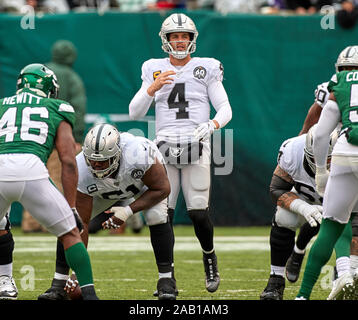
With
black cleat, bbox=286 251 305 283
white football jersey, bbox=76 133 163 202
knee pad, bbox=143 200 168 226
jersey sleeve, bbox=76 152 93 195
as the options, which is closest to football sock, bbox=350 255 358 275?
black cleat, bbox=286 251 305 283

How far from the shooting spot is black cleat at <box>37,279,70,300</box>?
5.50 metres

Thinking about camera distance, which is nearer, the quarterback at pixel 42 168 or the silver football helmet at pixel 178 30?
the quarterback at pixel 42 168

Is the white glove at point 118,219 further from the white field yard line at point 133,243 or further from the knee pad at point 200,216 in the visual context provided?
the white field yard line at point 133,243

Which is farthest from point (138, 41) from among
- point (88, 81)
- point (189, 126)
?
point (189, 126)

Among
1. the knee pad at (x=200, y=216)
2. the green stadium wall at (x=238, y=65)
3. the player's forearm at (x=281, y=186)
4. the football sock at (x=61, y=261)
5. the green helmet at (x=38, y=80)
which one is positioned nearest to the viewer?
the green helmet at (x=38, y=80)

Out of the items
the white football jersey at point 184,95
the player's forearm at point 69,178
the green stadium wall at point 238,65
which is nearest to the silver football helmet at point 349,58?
the white football jersey at point 184,95

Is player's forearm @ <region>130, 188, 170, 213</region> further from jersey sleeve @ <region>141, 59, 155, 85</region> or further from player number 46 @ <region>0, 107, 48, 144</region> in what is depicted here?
jersey sleeve @ <region>141, 59, 155, 85</region>

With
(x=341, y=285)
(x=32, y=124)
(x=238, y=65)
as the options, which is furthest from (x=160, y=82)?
(x=238, y=65)

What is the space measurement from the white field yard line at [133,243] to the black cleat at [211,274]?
111 inches

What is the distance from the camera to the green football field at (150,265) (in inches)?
242

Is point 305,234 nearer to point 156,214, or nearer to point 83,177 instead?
point 156,214

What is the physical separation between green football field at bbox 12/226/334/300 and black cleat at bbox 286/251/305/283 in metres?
0.07

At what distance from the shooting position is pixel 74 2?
12.8m

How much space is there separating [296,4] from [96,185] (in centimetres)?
753
